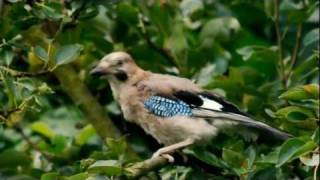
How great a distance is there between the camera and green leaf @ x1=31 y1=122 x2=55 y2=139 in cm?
535

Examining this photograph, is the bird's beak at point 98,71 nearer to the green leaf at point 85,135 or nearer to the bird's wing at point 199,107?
the bird's wing at point 199,107

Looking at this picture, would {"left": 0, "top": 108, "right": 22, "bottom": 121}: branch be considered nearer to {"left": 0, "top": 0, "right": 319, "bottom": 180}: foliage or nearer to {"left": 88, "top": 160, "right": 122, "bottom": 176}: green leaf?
{"left": 0, "top": 0, "right": 319, "bottom": 180}: foliage

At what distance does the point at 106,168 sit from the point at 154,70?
1.41 metres

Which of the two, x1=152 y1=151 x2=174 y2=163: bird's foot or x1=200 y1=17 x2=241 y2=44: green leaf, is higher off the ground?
x1=200 y1=17 x2=241 y2=44: green leaf

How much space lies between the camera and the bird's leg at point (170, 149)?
4.20 m

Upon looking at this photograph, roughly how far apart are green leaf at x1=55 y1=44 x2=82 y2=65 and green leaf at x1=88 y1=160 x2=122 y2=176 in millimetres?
474

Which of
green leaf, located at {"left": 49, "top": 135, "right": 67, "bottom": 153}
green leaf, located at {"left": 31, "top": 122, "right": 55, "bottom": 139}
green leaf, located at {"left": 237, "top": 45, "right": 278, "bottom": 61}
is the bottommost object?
green leaf, located at {"left": 31, "top": 122, "right": 55, "bottom": 139}

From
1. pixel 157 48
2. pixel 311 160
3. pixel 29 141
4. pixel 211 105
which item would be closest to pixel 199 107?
pixel 211 105

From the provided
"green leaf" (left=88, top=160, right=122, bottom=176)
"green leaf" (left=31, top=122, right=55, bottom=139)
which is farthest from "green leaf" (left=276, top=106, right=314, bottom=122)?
"green leaf" (left=31, top=122, right=55, bottom=139)

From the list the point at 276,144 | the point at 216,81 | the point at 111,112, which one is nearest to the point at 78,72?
the point at 111,112

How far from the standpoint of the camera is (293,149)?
385 centimetres

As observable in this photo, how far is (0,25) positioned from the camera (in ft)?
13.2

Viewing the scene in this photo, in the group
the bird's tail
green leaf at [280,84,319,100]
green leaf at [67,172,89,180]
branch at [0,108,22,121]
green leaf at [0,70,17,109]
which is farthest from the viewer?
the bird's tail

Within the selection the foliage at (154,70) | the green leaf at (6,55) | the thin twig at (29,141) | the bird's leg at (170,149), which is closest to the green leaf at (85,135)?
the foliage at (154,70)
